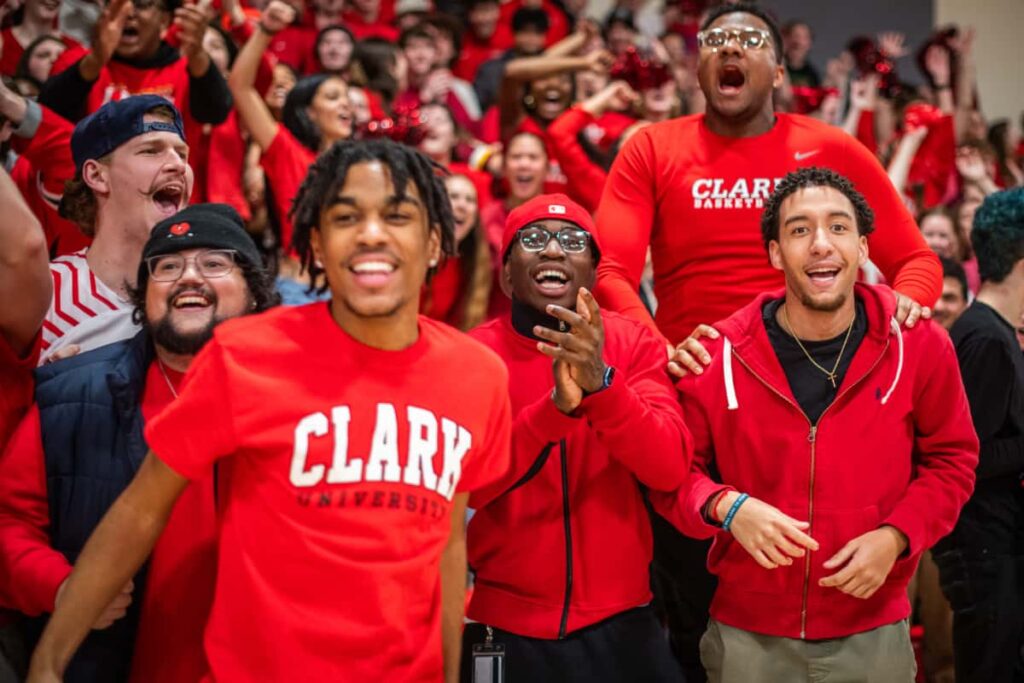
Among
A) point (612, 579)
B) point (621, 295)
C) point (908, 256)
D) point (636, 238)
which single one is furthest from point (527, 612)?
point (908, 256)

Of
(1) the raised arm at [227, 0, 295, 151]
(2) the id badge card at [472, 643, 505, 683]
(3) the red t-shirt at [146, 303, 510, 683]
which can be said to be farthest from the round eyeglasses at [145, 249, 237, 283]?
(1) the raised arm at [227, 0, 295, 151]

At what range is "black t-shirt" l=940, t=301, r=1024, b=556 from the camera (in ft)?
13.5

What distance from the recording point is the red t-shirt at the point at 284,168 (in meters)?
5.79

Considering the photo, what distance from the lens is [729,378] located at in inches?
138

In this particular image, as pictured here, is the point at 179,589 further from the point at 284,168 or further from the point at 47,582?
the point at 284,168

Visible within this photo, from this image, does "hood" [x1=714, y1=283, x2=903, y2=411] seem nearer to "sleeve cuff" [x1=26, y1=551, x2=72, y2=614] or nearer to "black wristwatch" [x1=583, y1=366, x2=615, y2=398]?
"black wristwatch" [x1=583, y1=366, x2=615, y2=398]

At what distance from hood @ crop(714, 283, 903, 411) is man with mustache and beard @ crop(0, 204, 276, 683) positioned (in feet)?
4.66

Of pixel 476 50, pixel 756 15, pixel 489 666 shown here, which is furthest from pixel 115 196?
pixel 476 50

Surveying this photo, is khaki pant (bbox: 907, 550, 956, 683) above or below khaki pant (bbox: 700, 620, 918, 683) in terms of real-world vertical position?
below

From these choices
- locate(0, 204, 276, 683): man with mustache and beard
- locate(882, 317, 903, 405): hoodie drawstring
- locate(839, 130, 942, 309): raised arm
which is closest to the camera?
locate(0, 204, 276, 683): man with mustache and beard

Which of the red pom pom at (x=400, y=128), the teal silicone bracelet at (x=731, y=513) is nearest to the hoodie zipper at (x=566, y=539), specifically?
the teal silicone bracelet at (x=731, y=513)

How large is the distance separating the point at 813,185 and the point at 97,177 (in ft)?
7.82

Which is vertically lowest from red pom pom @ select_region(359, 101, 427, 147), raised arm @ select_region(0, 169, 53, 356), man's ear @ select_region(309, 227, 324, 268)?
raised arm @ select_region(0, 169, 53, 356)

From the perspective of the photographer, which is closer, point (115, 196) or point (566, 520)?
point (566, 520)
